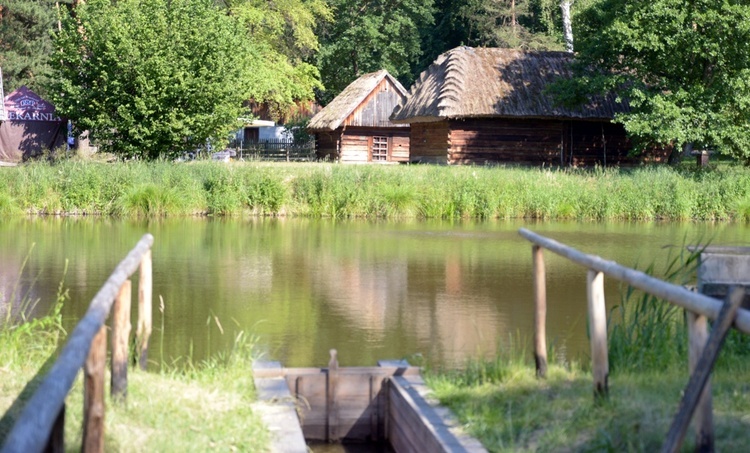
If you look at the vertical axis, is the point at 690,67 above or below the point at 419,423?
above

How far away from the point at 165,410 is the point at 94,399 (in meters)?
1.84

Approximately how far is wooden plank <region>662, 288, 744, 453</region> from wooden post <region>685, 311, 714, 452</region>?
0.18m

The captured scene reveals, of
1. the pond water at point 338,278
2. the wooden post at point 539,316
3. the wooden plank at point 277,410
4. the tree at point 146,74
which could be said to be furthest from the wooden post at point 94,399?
the tree at point 146,74

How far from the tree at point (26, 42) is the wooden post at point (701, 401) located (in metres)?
41.6

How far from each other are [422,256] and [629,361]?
1105cm

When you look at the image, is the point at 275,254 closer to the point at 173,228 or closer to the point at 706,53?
the point at 173,228

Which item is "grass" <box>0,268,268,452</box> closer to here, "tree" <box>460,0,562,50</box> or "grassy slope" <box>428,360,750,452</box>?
"grassy slope" <box>428,360,750,452</box>

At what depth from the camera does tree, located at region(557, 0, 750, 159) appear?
27.9 m

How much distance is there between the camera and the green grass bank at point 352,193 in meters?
25.1

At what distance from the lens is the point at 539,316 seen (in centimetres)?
721

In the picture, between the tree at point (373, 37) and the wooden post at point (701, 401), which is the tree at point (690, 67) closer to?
the tree at point (373, 37)

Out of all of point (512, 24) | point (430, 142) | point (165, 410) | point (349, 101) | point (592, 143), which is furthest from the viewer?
point (512, 24)

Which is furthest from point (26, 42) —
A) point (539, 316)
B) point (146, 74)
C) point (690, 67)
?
point (539, 316)

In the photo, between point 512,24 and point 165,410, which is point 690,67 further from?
point 165,410
